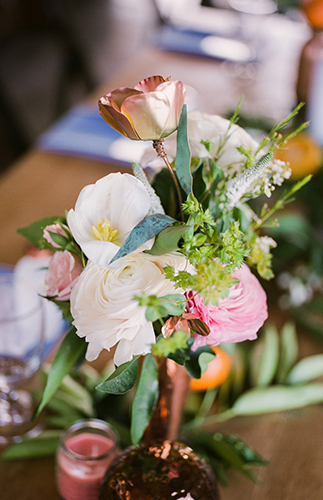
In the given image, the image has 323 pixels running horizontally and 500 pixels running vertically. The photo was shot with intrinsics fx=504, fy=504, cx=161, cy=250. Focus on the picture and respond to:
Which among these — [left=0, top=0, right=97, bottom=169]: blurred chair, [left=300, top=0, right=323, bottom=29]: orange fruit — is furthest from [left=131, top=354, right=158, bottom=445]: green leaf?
[left=0, top=0, right=97, bottom=169]: blurred chair

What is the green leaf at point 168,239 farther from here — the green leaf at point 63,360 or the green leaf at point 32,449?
the green leaf at point 32,449

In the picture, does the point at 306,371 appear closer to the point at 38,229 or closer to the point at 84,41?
the point at 38,229

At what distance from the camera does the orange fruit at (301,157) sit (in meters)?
0.90

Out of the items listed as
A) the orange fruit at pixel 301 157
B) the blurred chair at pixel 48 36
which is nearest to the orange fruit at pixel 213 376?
the orange fruit at pixel 301 157

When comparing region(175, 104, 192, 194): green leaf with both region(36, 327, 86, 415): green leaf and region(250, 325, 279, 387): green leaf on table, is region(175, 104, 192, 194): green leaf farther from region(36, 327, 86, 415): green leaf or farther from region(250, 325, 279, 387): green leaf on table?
region(250, 325, 279, 387): green leaf on table

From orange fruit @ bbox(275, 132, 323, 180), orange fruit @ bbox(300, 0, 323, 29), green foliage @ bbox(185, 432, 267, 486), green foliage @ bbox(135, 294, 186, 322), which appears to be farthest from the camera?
orange fruit @ bbox(300, 0, 323, 29)

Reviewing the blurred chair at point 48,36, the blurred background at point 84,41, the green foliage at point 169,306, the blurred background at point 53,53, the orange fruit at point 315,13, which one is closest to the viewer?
the green foliage at point 169,306

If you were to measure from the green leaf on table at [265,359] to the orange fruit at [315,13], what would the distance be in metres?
0.82

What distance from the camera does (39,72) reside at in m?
2.11

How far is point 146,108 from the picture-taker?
1.04 ft

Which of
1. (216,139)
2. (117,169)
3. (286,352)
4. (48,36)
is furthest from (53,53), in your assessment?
(216,139)

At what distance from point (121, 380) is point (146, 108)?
19cm

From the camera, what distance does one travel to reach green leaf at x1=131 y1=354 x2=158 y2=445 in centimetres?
42

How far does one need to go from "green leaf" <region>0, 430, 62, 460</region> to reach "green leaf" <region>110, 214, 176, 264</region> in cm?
36
